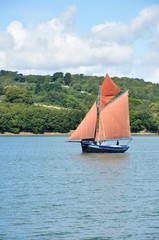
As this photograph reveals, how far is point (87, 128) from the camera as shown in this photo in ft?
235

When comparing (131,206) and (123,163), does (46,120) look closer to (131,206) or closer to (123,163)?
(123,163)

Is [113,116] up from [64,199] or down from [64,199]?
up

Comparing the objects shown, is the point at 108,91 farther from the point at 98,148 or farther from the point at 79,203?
the point at 79,203

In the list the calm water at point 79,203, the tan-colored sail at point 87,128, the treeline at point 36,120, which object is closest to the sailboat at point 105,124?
the tan-colored sail at point 87,128

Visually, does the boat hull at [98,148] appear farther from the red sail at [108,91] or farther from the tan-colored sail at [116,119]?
the red sail at [108,91]

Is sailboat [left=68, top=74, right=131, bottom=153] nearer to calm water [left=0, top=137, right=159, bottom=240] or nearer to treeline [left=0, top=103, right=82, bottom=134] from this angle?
calm water [left=0, top=137, right=159, bottom=240]

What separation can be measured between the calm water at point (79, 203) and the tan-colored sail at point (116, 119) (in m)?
17.4

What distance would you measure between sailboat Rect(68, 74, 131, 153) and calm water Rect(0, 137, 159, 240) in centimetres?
1736

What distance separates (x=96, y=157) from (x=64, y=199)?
31869 millimetres

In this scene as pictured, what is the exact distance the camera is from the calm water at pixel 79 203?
26578mm

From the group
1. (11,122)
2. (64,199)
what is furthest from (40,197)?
(11,122)

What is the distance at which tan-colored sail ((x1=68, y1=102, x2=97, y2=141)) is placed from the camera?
233ft

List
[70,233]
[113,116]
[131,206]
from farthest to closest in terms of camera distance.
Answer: [113,116] < [131,206] < [70,233]

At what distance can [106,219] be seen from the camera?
1134 inches
